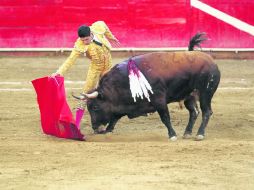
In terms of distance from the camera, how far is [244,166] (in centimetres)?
771

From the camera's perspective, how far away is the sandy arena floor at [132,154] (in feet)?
23.1

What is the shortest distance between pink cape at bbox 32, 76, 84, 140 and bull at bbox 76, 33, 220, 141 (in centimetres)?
33

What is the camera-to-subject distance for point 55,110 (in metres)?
9.62

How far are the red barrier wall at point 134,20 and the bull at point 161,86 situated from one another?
6.65 m

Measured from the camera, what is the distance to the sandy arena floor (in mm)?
7039

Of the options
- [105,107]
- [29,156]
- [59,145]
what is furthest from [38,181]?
[105,107]

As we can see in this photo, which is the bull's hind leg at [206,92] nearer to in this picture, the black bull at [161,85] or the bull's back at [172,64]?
the black bull at [161,85]

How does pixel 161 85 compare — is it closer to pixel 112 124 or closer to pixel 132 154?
pixel 112 124

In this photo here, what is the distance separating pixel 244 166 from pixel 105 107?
2.42 m

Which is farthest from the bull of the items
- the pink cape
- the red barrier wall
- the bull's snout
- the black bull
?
the red barrier wall

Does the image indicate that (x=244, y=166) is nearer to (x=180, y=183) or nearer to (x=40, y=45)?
(x=180, y=183)

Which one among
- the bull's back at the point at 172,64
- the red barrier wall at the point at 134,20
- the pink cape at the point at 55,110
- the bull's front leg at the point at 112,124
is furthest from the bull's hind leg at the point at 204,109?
the red barrier wall at the point at 134,20

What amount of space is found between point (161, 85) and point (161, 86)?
0.04 ft

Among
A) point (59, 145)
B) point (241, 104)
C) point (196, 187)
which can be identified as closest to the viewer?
point (196, 187)
